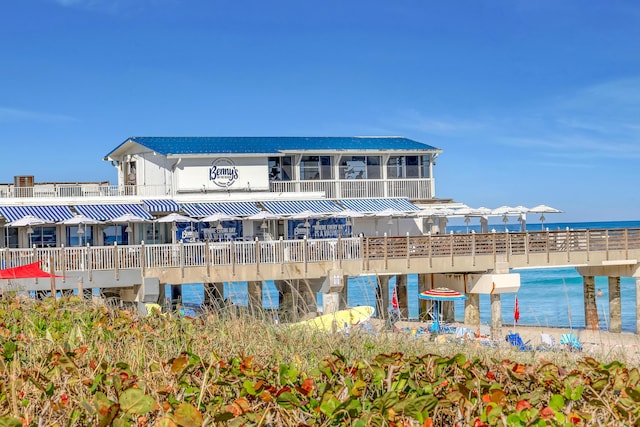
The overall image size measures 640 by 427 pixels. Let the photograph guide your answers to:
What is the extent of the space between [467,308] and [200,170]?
476 inches

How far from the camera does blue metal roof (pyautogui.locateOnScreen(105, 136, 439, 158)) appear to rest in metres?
36.8

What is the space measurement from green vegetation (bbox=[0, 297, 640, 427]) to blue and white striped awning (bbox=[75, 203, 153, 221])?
24461 millimetres

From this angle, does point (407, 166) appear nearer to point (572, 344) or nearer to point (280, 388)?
point (572, 344)

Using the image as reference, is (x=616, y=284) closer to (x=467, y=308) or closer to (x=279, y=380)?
(x=467, y=308)

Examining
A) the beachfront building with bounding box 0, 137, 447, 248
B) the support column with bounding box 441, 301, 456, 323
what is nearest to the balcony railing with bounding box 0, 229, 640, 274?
the beachfront building with bounding box 0, 137, 447, 248

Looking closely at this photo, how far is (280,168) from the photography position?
38.2m

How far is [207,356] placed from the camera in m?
7.21

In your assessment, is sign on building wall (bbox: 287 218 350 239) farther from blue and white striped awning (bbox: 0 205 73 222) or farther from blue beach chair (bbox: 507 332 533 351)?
blue beach chair (bbox: 507 332 533 351)

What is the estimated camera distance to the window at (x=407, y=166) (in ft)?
129

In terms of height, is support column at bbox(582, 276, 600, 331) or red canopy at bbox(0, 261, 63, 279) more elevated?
red canopy at bbox(0, 261, 63, 279)

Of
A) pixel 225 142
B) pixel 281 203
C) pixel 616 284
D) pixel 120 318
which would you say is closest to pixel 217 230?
pixel 281 203

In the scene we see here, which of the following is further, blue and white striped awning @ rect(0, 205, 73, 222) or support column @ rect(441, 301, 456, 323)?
support column @ rect(441, 301, 456, 323)

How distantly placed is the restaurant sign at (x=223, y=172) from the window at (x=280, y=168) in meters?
1.98

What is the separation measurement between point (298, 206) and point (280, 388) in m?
29.7
